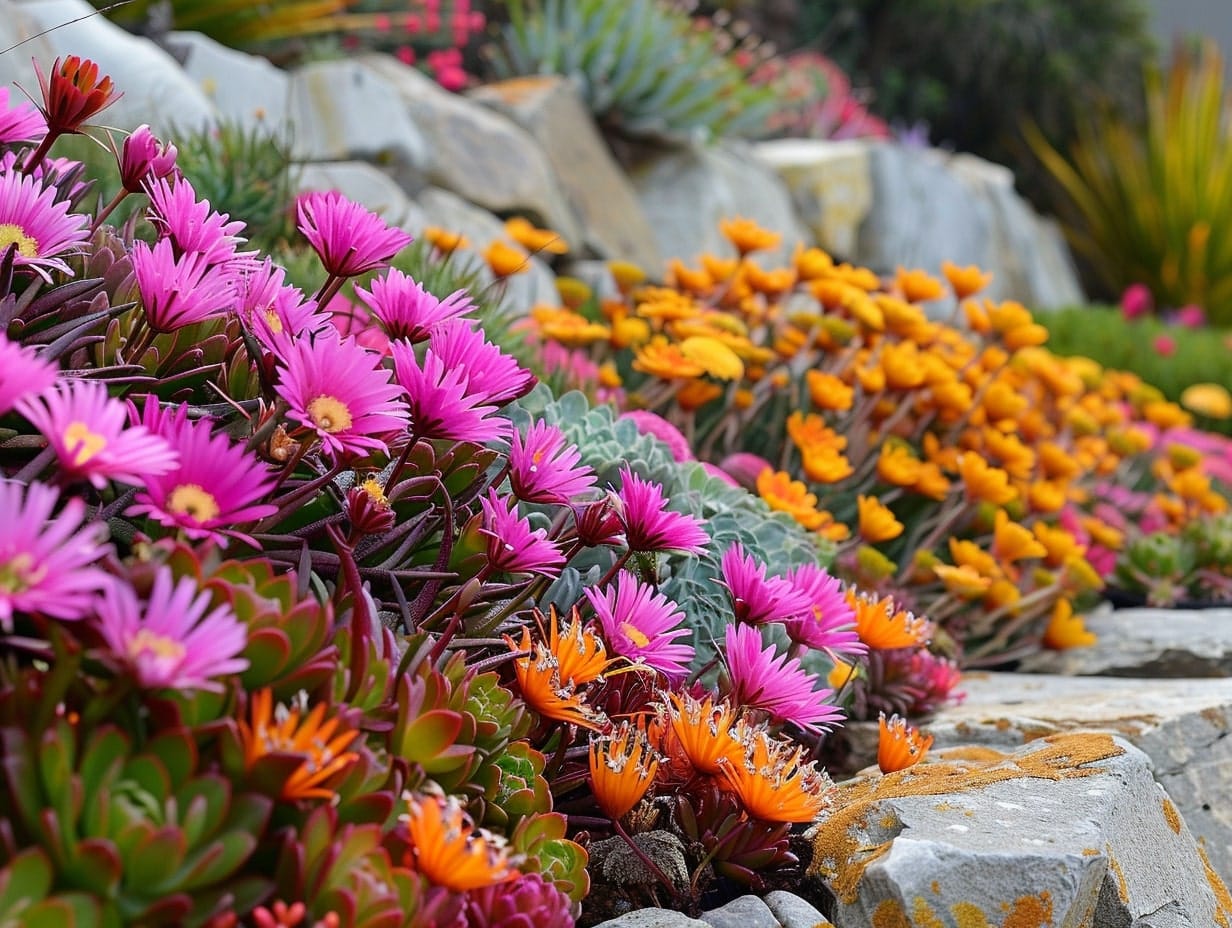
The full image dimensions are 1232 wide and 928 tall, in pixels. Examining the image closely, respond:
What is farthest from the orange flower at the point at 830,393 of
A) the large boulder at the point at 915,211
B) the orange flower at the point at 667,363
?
the large boulder at the point at 915,211

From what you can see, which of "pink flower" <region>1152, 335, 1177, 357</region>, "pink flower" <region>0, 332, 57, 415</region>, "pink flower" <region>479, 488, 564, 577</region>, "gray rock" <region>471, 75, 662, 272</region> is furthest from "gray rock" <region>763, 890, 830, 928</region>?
"pink flower" <region>1152, 335, 1177, 357</region>

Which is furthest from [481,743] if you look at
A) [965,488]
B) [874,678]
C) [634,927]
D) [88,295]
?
[965,488]

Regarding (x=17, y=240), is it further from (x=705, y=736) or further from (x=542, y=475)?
(x=705, y=736)

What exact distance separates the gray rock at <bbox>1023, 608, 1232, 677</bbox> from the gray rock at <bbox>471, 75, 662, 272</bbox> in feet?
10.2

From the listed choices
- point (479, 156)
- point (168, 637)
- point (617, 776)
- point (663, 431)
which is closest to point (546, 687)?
point (617, 776)

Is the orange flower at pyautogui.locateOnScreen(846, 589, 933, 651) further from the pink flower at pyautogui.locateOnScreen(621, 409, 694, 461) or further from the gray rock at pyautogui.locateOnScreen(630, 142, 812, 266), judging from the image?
the gray rock at pyautogui.locateOnScreen(630, 142, 812, 266)

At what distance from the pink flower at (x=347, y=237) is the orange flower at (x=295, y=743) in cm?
53

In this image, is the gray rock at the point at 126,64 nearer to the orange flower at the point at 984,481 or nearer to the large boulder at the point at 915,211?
the orange flower at the point at 984,481

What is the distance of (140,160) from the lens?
52.0 inches

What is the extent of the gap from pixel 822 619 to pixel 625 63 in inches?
211

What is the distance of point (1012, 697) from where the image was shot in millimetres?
2449

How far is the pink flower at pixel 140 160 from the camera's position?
1318mm

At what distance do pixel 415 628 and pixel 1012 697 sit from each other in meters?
1.60

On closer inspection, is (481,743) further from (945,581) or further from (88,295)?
(945,581)
